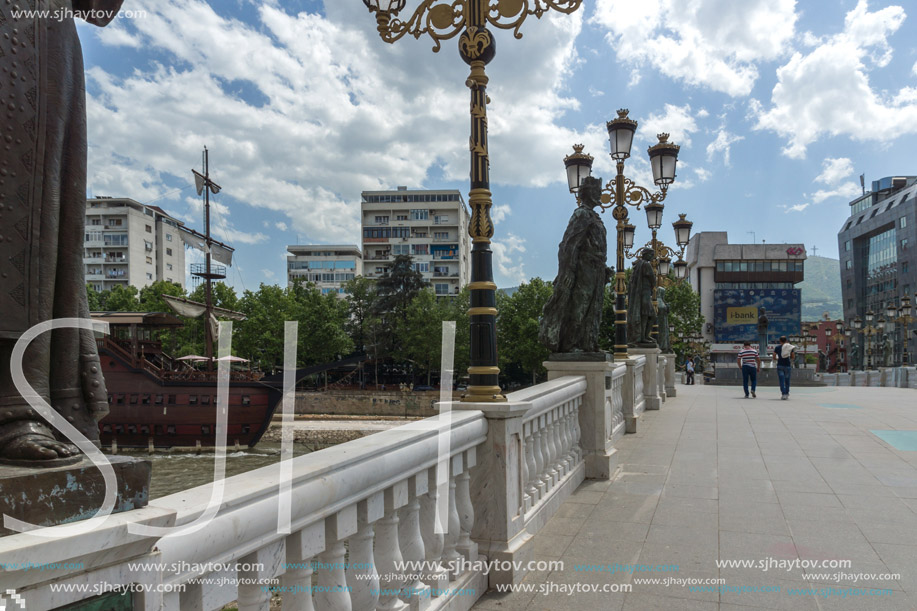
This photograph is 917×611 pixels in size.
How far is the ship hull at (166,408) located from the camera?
34469mm

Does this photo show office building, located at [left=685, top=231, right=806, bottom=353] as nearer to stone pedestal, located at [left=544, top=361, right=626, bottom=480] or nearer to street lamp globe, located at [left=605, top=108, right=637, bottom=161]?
street lamp globe, located at [left=605, top=108, right=637, bottom=161]

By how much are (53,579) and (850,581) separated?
4.38 metres

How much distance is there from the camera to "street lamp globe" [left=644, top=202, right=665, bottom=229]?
53.4ft

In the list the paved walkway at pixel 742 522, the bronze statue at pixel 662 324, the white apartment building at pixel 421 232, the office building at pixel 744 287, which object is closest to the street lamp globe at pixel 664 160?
the paved walkway at pixel 742 522

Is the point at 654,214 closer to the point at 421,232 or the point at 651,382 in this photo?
the point at 651,382

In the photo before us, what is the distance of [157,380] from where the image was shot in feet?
113

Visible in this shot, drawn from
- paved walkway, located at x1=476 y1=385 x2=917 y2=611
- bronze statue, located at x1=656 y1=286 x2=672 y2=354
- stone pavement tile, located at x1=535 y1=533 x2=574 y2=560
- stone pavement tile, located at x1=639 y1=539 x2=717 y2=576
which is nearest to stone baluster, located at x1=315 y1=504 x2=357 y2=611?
paved walkway, located at x1=476 y1=385 x2=917 y2=611

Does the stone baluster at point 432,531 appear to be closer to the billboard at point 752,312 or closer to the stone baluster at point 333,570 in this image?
the stone baluster at point 333,570

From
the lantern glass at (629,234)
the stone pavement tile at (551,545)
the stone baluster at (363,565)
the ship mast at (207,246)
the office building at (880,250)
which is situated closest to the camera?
the stone baluster at (363,565)

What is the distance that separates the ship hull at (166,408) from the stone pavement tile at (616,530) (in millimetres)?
32347

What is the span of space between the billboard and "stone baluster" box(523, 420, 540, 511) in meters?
89.2

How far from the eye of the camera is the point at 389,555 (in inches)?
105

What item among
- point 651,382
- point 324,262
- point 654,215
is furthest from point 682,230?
point 324,262

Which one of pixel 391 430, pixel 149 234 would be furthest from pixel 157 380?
pixel 149 234
